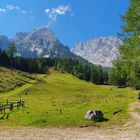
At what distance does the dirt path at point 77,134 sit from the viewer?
1482 inches

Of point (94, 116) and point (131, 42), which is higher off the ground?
point (131, 42)

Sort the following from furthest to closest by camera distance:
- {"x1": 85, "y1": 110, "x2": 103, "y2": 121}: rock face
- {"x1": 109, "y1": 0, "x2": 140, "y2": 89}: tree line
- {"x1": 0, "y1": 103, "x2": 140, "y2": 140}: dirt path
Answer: {"x1": 85, "y1": 110, "x2": 103, "y2": 121}: rock face → {"x1": 109, "y1": 0, "x2": 140, "y2": 89}: tree line → {"x1": 0, "y1": 103, "x2": 140, "y2": 140}: dirt path

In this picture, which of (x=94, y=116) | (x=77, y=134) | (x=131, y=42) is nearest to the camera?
(x=77, y=134)

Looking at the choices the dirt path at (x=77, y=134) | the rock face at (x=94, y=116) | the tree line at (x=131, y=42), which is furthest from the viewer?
the rock face at (x=94, y=116)

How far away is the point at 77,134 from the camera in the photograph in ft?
134

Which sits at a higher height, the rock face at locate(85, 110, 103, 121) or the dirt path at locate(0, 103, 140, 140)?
the rock face at locate(85, 110, 103, 121)

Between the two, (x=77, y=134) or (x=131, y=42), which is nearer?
(x=77, y=134)

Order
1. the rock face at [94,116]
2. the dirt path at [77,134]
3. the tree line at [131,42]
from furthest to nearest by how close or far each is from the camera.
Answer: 1. the rock face at [94,116]
2. the tree line at [131,42]
3. the dirt path at [77,134]

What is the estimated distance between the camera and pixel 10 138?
36875mm

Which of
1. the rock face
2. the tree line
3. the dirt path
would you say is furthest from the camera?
the rock face

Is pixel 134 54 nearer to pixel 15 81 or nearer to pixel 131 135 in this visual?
pixel 131 135

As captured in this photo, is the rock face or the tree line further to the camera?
the rock face

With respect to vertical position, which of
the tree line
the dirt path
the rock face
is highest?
the tree line

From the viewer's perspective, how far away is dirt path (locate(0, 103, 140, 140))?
37650 mm
